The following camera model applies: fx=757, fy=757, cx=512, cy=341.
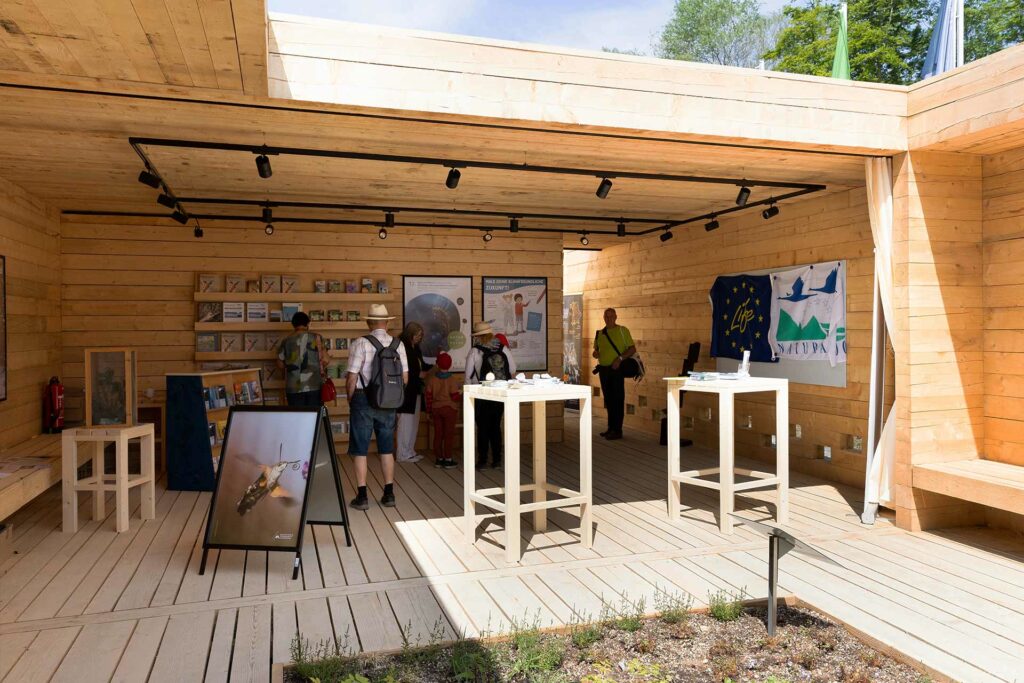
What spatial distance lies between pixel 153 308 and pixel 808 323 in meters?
6.78

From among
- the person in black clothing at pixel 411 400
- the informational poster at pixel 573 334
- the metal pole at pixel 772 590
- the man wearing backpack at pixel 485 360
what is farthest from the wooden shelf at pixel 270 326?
the metal pole at pixel 772 590

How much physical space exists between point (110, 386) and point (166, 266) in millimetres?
1927

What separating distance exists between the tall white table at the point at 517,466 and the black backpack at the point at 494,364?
200cm

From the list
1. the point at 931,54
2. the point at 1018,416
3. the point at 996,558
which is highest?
the point at 931,54

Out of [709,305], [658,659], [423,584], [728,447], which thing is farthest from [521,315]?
[658,659]

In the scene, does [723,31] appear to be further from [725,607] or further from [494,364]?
[725,607]

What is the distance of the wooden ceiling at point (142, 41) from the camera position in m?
2.95

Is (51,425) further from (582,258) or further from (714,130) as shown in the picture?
(582,258)

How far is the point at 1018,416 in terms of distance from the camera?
17.0ft

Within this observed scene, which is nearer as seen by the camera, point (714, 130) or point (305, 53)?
point (305, 53)

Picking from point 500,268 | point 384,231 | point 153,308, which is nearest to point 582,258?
point 500,268

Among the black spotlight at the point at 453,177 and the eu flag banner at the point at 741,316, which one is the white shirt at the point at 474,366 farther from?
the eu flag banner at the point at 741,316

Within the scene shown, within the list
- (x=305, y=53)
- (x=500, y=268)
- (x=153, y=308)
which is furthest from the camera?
(x=500, y=268)

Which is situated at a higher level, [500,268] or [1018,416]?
[500,268]
